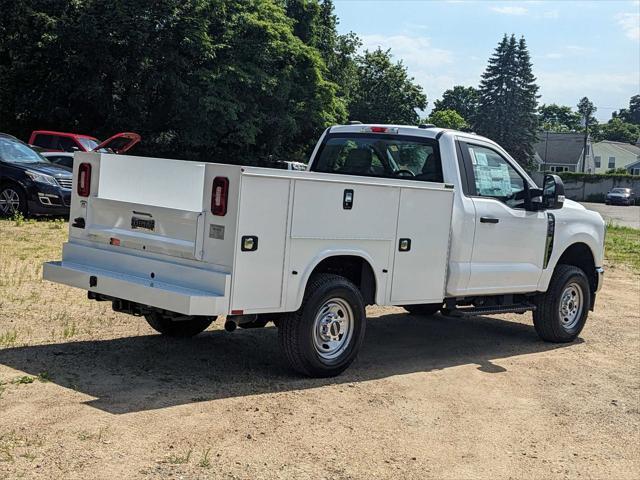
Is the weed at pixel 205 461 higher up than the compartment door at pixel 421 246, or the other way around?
the compartment door at pixel 421 246

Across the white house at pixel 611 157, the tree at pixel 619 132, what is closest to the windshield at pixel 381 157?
the white house at pixel 611 157

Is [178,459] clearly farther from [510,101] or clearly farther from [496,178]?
[510,101]

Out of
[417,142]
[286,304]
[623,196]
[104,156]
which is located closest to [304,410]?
[286,304]

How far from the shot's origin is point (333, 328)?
7.03 meters

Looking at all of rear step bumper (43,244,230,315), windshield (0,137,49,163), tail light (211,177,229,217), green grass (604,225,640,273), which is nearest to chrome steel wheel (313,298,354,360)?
rear step bumper (43,244,230,315)

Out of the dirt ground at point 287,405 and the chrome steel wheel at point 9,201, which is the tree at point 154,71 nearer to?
the chrome steel wheel at point 9,201

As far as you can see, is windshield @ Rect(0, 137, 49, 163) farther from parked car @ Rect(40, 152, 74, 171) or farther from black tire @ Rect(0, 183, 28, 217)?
parked car @ Rect(40, 152, 74, 171)

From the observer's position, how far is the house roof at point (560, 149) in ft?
339

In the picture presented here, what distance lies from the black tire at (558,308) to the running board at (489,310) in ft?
0.88

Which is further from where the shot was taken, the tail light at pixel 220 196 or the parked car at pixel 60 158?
the parked car at pixel 60 158

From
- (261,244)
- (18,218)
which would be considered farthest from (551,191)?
(18,218)

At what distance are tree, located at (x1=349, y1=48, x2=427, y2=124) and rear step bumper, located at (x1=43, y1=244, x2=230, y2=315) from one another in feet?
217

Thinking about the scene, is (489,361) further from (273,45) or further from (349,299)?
(273,45)

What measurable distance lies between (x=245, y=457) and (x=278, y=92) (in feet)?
127
